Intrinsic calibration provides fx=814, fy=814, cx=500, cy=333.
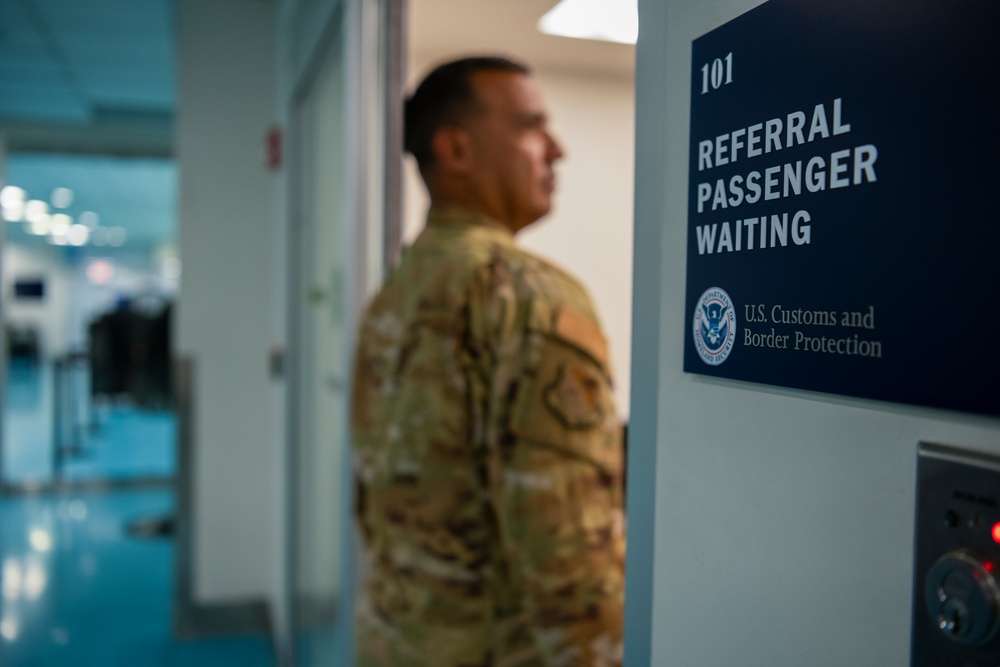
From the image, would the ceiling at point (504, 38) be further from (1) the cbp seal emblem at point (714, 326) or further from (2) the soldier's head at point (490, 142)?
(1) the cbp seal emblem at point (714, 326)

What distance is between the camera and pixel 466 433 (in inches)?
43.2

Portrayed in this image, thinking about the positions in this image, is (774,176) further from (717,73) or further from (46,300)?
(46,300)

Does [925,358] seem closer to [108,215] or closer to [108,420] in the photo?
[108,420]

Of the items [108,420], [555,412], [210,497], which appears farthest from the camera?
[108,420]

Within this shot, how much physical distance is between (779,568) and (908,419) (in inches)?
5.4

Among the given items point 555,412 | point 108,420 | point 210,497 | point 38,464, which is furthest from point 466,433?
point 108,420

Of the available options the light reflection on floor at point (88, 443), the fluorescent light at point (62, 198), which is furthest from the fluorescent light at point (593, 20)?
the fluorescent light at point (62, 198)

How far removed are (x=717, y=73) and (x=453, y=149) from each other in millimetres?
784

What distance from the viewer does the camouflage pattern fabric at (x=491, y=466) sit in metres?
1.03

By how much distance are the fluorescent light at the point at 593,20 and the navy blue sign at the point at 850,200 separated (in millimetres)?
1943

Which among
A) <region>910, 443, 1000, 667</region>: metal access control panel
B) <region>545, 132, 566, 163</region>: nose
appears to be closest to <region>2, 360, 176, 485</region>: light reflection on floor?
<region>545, 132, 566, 163</region>: nose

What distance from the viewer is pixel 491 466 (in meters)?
1.07

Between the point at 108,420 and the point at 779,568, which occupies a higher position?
the point at 779,568

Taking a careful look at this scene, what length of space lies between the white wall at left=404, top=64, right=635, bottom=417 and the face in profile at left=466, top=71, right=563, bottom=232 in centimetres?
167
